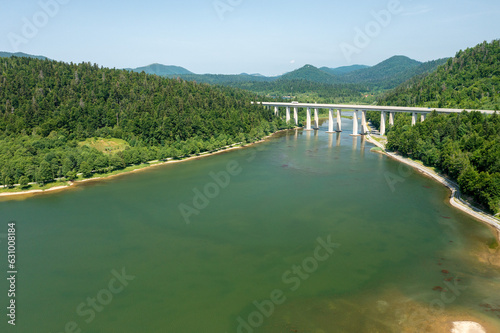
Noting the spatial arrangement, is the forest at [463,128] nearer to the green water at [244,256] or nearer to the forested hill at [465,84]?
the forested hill at [465,84]

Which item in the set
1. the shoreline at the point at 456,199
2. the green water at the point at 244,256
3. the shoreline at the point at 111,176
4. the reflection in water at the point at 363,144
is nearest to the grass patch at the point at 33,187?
the shoreline at the point at 111,176

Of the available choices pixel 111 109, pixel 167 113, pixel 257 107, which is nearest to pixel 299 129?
pixel 257 107

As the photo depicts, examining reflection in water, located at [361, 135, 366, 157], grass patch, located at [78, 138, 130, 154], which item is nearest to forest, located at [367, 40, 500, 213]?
reflection in water, located at [361, 135, 366, 157]

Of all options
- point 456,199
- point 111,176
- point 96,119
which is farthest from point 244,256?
point 96,119

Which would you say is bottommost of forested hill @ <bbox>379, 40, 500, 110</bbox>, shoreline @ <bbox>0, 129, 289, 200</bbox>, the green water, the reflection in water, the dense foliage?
the green water

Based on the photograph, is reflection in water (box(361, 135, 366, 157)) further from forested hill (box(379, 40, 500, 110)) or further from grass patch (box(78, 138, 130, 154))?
grass patch (box(78, 138, 130, 154))

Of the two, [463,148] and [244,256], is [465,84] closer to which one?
[463,148]
